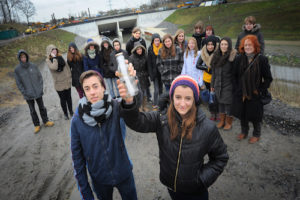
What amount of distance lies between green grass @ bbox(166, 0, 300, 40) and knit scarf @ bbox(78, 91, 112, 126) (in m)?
19.2

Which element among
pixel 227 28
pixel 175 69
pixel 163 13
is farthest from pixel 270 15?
pixel 163 13

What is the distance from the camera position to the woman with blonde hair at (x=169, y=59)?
15.6ft

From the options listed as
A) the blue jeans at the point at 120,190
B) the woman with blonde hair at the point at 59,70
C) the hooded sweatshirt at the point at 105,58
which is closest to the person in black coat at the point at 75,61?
the woman with blonde hair at the point at 59,70

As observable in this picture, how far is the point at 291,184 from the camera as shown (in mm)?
2895

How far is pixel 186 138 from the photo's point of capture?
5.78 feet

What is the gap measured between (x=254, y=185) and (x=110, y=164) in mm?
2500

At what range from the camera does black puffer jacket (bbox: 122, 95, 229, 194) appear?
5.81 feet

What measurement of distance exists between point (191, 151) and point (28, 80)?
16.7 ft

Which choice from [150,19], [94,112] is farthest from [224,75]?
[150,19]

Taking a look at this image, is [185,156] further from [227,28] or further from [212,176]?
[227,28]

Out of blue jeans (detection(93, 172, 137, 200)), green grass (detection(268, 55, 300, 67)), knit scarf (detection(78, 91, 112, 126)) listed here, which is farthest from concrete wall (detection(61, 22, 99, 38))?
blue jeans (detection(93, 172, 137, 200))

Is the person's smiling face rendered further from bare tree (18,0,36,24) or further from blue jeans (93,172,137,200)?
bare tree (18,0,36,24)

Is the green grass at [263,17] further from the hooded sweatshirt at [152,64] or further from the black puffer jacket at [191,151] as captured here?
the black puffer jacket at [191,151]

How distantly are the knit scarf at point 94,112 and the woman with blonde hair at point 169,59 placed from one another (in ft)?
10.7
